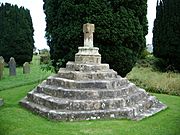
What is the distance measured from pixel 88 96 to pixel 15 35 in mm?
23375

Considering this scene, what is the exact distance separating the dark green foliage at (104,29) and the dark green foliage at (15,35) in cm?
1693

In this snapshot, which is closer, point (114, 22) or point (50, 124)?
point (50, 124)

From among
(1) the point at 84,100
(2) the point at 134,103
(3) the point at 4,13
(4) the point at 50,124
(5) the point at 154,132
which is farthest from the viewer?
(3) the point at 4,13

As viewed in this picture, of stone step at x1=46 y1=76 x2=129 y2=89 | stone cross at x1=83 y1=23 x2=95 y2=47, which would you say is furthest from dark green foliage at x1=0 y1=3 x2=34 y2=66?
stone step at x1=46 y1=76 x2=129 y2=89

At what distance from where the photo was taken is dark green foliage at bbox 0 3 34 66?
3131 centimetres

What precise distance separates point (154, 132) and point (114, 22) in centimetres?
733

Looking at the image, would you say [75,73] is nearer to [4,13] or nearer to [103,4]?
[103,4]

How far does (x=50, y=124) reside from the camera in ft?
29.1

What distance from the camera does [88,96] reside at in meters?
9.93

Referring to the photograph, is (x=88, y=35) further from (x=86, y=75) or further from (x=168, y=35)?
(x=168, y=35)

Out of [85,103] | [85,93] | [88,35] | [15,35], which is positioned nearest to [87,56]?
[88,35]

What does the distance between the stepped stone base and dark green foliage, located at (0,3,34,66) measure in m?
21.0

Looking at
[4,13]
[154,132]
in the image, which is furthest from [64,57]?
[4,13]

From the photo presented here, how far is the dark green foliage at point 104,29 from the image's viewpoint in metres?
14.2
